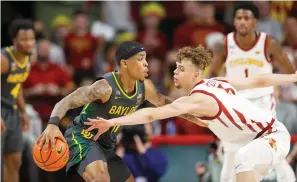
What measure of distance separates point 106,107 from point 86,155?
0.51m

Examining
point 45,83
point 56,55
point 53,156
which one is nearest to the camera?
point 53,156

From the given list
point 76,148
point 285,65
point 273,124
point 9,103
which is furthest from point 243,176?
point 9,103

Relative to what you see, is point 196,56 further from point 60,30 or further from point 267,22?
point 60,30

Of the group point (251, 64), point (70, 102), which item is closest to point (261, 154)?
point (70, 102)

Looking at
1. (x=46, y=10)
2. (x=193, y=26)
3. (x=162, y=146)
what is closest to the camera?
(x=162, y=146)

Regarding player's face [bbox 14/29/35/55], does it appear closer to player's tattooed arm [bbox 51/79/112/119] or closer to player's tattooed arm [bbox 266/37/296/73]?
player's tattooed arm [bbox 51/79/112/119]

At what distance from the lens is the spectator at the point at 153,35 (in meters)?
13.1

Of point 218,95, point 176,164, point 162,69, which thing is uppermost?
point 218,95

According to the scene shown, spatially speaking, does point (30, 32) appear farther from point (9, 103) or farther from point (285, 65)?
point (285, 65)

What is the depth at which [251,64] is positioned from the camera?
8.98m

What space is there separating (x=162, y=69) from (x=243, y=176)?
6285 mm

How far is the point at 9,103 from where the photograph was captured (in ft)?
30.5

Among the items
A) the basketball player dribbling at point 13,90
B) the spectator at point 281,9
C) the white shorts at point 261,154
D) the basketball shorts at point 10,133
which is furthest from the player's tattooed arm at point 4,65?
the spectator at point 281,9

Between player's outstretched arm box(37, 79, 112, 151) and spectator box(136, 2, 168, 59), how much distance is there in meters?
5.75
